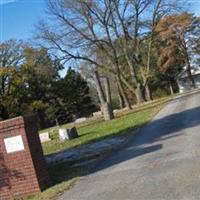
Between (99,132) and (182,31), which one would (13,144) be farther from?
(182,31)

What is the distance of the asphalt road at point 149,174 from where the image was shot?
8.41 m

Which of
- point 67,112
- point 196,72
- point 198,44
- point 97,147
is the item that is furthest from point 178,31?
point 97,147

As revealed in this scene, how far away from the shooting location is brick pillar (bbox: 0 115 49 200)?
11398 mm

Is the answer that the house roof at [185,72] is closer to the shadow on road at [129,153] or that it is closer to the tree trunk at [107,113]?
the tree trunk at [107,113]

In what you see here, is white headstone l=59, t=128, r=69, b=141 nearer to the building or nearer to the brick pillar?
the brick pillar

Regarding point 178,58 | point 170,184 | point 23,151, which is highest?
point 178,58

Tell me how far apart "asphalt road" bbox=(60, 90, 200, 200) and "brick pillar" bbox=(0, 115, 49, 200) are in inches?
42.0

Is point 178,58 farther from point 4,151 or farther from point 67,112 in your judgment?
point 4,151

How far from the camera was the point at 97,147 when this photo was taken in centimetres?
1831

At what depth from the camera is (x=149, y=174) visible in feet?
33.3

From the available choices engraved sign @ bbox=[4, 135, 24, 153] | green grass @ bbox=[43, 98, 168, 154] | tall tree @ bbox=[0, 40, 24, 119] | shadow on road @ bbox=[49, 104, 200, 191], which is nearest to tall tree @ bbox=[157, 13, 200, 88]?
tall tree @ bbox=[0, 40, 24, 119]

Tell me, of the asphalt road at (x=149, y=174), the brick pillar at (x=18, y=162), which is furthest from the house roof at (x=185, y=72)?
the brick pillar at (x=18, y=162)

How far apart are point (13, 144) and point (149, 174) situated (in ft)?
10.7

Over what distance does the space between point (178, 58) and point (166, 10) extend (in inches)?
912
